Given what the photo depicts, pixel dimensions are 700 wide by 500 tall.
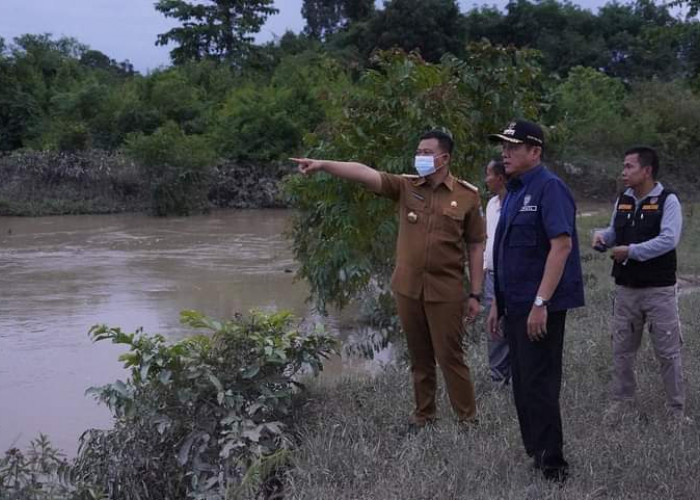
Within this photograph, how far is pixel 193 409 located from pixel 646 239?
9.39ft

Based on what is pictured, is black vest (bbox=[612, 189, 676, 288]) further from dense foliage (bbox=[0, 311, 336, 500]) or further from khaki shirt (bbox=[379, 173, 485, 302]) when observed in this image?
dense foliage (bbox=[0, 311, 336, 500])

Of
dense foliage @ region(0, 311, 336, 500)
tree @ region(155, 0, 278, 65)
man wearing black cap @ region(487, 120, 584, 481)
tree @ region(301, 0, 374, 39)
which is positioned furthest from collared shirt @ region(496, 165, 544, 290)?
tree @ region(301, 0, 374, 39)

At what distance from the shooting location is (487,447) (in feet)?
15.3

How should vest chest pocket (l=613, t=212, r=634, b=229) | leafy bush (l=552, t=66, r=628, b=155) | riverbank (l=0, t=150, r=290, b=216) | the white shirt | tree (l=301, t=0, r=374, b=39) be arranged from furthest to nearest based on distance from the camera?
tree (l=301, t=0, r=374, b=39) < leafy bush (l=552, t=66, r=628, b=155) < riverbank (l=0, t=150, r=290, b=216) < the white shirt < vest chest pocket (l=613, t=212, r=634, b=229)

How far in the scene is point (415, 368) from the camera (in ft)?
17.4

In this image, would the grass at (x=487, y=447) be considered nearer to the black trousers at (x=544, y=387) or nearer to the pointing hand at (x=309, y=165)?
the black trousers at (x=544, y=387)

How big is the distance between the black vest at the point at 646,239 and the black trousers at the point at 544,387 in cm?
114

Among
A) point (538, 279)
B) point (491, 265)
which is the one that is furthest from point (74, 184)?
point (538, 279)

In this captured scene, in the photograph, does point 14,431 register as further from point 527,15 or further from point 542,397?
point 527,15

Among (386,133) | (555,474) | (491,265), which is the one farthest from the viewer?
(386,133)

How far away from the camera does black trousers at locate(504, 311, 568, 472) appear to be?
4.33 m

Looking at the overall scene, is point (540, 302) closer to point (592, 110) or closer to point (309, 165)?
point (309, 165)

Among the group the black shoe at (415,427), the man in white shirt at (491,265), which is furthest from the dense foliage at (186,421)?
the man in white shirt at (491,265)

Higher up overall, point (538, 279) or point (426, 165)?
point (426, 165)
